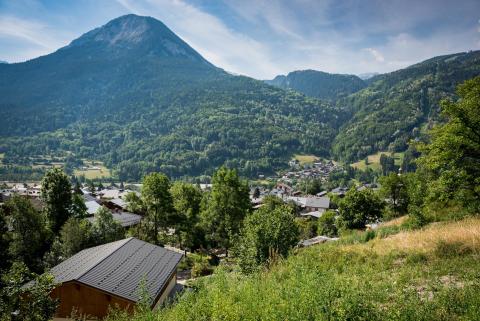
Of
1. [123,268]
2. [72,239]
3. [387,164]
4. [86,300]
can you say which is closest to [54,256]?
[72,239]

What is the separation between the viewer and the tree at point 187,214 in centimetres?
3977

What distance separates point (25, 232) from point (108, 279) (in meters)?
15.8

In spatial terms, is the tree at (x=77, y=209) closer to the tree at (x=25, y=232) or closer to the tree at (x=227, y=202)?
the tree at (x=25, y=232)

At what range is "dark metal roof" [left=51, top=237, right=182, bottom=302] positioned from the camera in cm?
1656

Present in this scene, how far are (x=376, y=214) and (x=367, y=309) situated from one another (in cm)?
4994

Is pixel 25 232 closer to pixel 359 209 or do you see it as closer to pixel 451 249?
pixel 451 249

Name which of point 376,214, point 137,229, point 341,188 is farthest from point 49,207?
point 341,188

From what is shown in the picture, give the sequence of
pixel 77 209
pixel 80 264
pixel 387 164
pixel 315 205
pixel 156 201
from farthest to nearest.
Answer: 1. pixel 387 164
2. pixel 315 205
3. pixel 156 201
4. pixel 77 209
5. pixel 80 264

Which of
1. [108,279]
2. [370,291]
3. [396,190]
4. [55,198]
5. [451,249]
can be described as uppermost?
[370,291]

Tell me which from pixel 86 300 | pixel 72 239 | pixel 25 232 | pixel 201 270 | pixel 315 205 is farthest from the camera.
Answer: pixel 315 205

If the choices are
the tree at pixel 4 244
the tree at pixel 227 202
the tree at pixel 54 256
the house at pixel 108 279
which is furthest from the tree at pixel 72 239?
the tree at pixel 227 202

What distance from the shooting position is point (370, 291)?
295 inches

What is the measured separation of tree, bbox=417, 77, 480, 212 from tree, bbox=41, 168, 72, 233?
3385 centimetres

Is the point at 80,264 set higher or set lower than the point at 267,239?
lower
